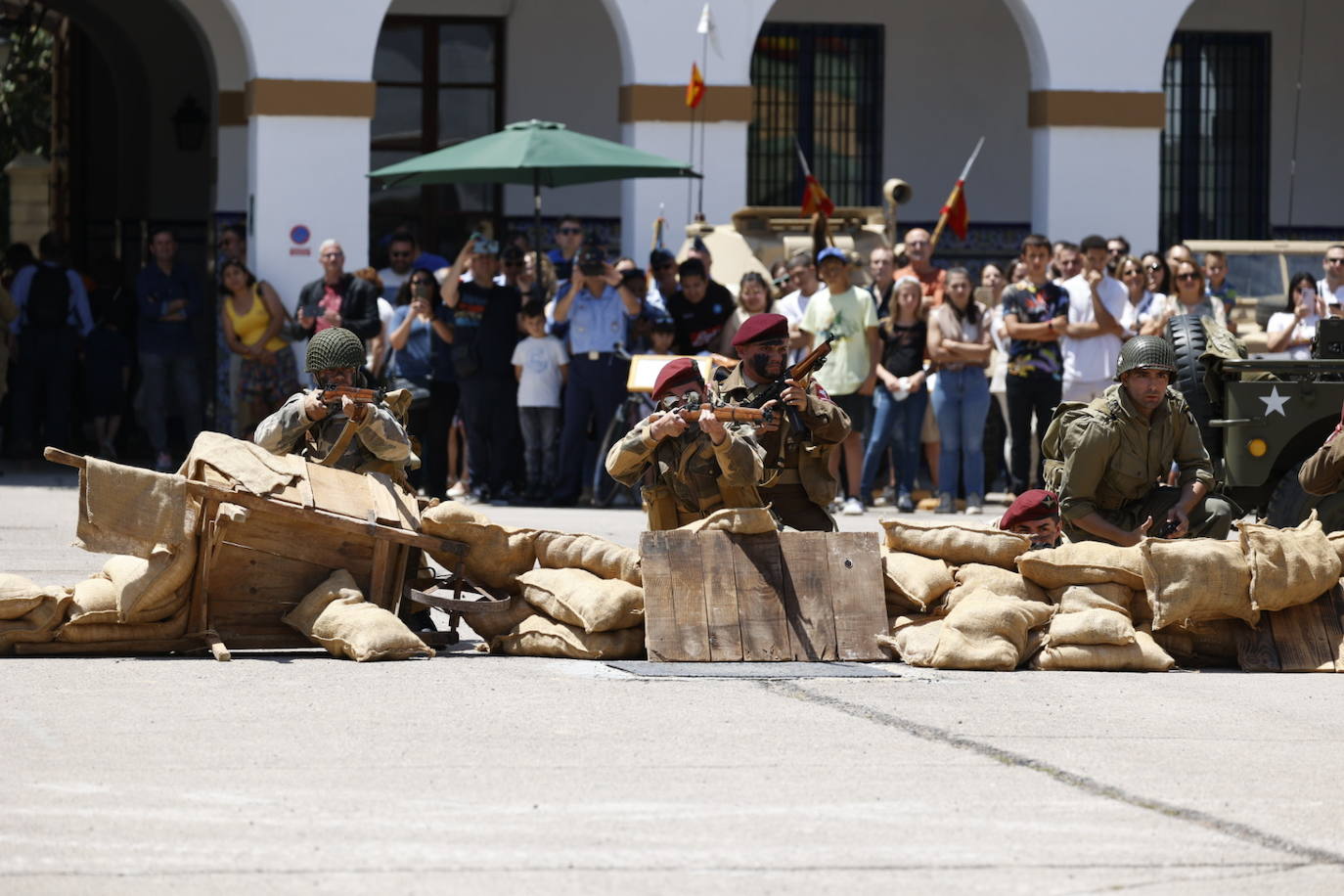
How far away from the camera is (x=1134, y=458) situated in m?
10.2

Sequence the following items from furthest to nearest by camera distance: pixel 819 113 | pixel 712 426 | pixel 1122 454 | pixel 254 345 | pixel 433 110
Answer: pixel 819 113 → pixel 433 110 → pixel 254 345 → pixel 1122 454 → pixel 712 426

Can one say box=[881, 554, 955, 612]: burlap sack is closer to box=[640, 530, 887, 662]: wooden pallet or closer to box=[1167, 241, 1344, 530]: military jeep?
box=[640, 530, 887, 662]: wooden pallet

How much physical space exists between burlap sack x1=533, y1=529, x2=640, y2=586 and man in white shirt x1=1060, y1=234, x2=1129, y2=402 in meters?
7.00

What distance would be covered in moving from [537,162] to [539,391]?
164cm

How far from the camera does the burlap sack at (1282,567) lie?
9078mm

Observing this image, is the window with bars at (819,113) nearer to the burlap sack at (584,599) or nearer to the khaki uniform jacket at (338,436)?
the khaki uniform jacket at (338,436)

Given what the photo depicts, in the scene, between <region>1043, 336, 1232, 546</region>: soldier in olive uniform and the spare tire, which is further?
the spare tire

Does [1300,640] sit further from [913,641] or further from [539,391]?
[539,391]

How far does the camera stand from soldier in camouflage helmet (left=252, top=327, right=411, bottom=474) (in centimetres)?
977

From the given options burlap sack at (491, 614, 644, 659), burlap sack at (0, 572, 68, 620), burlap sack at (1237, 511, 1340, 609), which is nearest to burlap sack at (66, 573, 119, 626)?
burlap sack at (0, 572, 68, 620)

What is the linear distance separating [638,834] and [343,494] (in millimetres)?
3760

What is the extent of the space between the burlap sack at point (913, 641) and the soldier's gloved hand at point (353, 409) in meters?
2.36

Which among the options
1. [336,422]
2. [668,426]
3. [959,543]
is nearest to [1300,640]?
[959,543]

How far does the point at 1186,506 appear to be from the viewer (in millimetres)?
10117
